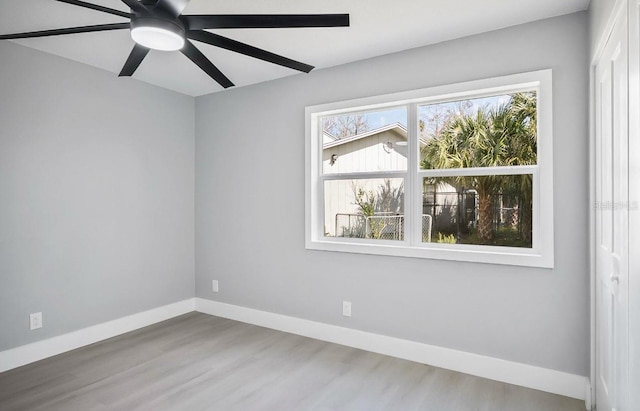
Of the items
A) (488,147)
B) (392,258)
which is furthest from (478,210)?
(392,258)

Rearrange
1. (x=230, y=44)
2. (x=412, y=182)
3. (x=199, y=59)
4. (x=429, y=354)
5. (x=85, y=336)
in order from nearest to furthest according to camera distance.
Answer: (x=230, y=44) < (x=199, y=59) < (x=429, y=354) < (x=412, y=182) < (x=85, y=336)

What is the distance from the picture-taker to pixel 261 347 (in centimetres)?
333

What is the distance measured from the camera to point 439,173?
304 centimetres

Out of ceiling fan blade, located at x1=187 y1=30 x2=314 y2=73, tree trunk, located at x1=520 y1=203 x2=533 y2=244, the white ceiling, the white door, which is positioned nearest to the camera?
the white door

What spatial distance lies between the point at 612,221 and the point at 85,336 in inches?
158

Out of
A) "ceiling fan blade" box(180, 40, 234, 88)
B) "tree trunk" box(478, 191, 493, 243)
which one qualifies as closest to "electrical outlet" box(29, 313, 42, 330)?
"ceiling fan blade" box(180, 40, 234, 88)

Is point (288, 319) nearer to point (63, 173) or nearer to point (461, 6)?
point (63, 173)

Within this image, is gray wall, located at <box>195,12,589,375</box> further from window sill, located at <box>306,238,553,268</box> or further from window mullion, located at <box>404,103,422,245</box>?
window mullion, located at <box>404,103,422,245</box>

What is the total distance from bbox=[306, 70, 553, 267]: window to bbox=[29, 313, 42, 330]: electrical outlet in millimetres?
2335

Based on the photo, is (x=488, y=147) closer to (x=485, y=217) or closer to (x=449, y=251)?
(x=485, y=217)

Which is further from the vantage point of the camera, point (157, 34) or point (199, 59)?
point (199, 59)

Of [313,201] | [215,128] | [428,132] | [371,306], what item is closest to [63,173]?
[215,128]

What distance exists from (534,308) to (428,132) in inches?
60.0

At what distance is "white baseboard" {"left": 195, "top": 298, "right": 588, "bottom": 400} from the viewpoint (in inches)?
99.3
